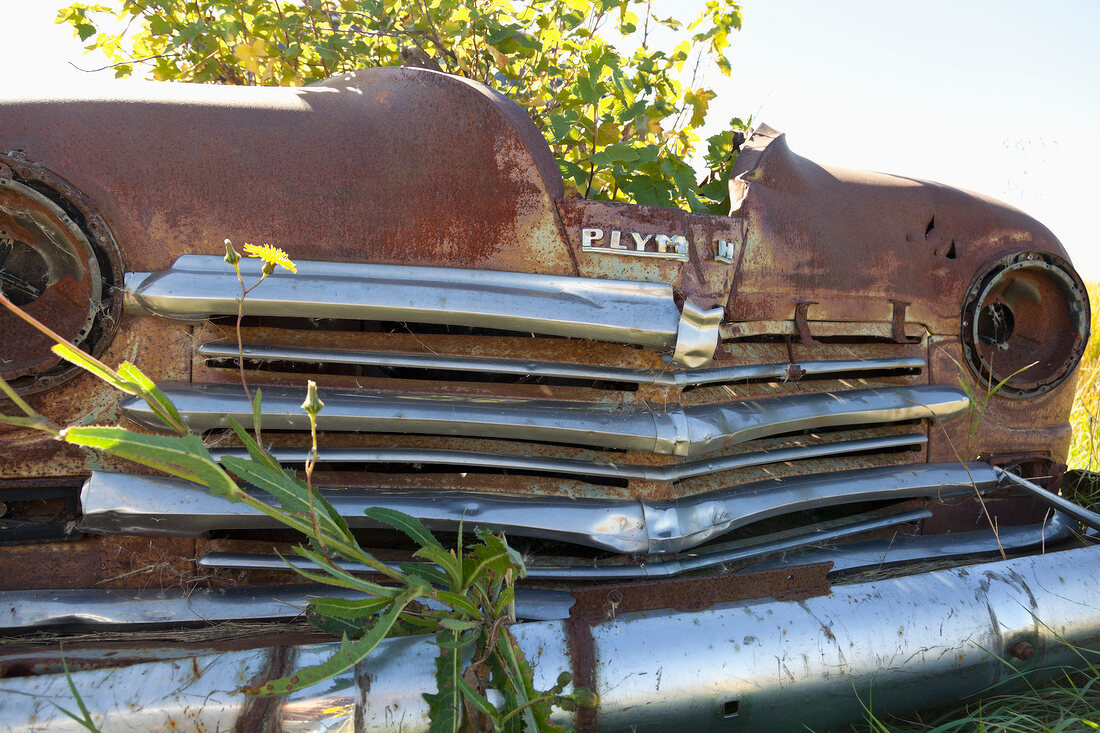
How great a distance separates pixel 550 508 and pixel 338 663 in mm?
536

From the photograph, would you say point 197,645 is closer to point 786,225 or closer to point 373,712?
point 373,712

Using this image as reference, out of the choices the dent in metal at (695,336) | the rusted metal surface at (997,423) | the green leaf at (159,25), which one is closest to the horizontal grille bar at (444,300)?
the dent in metal at (695,336)

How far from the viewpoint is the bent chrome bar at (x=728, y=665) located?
1069 mm

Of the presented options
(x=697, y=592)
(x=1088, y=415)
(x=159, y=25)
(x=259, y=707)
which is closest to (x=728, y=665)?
(x=697, y=592)

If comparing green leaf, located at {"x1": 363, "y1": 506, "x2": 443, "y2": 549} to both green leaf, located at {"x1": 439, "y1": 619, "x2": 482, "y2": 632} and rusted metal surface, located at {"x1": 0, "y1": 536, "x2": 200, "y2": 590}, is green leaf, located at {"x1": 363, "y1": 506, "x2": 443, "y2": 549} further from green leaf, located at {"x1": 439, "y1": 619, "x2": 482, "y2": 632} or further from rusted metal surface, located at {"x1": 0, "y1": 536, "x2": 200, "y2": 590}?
rusted metal surface, located at {"x1": 0, "y1": 536, "x2": 200, "y2": 590}

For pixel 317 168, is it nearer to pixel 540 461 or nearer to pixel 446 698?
pixel 540 461

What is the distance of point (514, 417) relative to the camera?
1.40 m

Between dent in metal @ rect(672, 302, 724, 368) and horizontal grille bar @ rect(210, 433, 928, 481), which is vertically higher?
dent in metal @ rect(672, 302, 724, 368)

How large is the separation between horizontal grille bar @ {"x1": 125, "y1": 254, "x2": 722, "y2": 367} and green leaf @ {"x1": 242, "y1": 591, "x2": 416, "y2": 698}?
1.70ft

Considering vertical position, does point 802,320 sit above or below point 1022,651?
above

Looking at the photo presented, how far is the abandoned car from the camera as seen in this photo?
1229 mm

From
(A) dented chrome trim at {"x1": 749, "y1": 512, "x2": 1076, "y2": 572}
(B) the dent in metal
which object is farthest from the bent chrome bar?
(B) the dent in metal

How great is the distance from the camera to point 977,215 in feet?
6.11

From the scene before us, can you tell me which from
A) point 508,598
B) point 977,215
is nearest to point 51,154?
point 508,598
